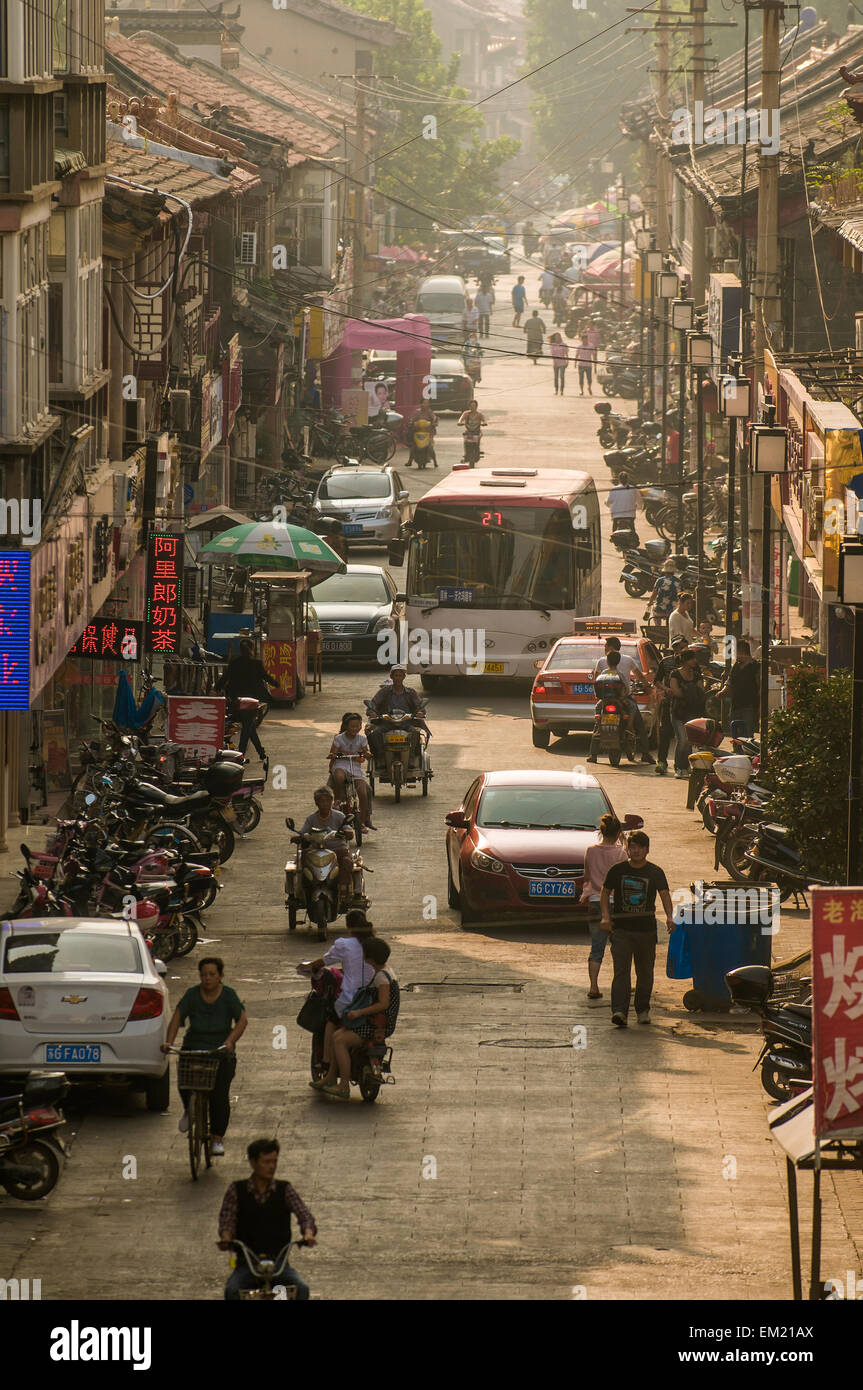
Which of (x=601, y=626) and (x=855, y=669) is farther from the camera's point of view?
(x=601, y=626)

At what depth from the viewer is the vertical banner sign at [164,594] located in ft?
109

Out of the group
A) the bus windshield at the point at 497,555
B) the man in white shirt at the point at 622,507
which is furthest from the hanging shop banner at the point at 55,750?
the man in white shirt at the point at 622,507

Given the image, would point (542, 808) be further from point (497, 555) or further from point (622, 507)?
point (622, 507)

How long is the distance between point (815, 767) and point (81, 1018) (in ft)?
23.2

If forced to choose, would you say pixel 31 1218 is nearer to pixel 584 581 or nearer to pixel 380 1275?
pixel 380 1275

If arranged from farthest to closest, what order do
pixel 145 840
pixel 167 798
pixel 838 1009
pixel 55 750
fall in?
pixel 55 750 < pixel 167 798 < pixel 145 840 < pixel 838 1009

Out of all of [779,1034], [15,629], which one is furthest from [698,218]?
[779,1034]

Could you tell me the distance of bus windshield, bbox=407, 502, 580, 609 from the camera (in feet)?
125

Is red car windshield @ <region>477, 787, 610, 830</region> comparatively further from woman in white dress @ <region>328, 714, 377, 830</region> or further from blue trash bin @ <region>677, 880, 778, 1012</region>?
blue trash bin @ <region>677, 880, 778, 1012</region>

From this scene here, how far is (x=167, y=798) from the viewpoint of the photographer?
78.6 feet

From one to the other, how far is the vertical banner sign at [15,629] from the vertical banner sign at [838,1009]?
12.4 metres

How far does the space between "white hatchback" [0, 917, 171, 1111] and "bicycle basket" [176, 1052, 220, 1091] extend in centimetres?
125
